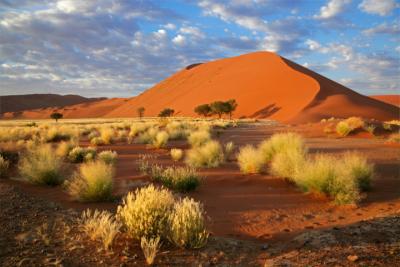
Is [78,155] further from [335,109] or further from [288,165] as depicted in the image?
[335,109]

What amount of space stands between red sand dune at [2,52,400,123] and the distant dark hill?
1519 inches

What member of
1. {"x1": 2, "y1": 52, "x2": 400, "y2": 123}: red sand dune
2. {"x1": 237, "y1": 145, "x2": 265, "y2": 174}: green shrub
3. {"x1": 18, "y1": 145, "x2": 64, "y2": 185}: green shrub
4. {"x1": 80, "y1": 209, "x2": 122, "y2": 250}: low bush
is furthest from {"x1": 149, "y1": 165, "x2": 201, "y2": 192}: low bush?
{"x1": 2, "y1": 52, "x2": 400, "y2": 123}: red sand dune

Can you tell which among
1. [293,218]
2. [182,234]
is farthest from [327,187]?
[182,234]

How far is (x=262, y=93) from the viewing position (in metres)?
77.1

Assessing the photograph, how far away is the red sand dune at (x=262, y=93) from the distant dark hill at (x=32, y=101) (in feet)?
127

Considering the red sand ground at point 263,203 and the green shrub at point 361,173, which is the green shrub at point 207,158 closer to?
the red sand ground at point 263,203

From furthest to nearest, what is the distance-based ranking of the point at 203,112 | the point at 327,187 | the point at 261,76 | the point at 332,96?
the point at 261,76 < the point at 203,112 < the point at 332,96 < the point at 327,187

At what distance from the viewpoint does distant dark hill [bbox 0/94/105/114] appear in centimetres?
15650

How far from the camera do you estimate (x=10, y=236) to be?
576 centimetres

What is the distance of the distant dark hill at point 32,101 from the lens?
513 feet

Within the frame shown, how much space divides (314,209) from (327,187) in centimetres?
91

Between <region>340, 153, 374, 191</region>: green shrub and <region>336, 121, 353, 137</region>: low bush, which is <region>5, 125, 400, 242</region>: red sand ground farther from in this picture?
<region>336, 121, 353, 137</region>: low bush

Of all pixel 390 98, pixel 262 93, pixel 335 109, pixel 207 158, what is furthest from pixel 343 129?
pixel 390 98

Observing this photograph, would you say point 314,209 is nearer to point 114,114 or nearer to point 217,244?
point 217,244
